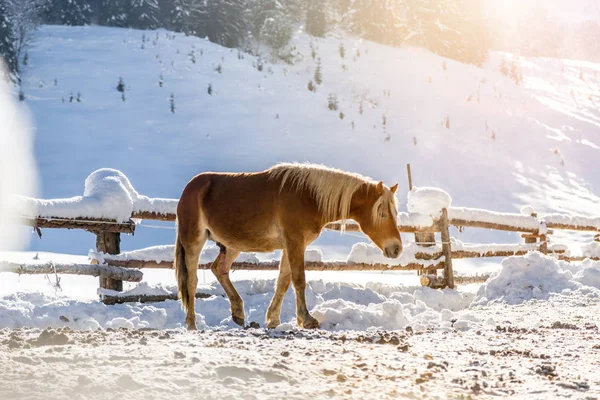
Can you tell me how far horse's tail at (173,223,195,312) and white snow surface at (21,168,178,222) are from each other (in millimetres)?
1188

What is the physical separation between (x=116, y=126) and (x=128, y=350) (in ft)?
47.3

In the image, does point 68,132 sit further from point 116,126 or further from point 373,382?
point 373,382

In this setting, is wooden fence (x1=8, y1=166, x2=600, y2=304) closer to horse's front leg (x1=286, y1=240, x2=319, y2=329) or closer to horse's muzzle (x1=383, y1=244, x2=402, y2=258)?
horse's front leg (x1=286, y1=240, x2=319, y2=329)

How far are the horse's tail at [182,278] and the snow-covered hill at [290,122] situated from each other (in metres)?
6.22

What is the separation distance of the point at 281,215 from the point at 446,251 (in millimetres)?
4613

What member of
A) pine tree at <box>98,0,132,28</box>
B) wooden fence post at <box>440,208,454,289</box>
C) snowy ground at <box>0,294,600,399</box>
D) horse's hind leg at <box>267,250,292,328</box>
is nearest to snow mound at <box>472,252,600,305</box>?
wooden fence post at <box>440,208,454,289</box>

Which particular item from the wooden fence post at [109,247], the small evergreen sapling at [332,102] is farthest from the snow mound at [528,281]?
the small evergreen sapling at [332,102]

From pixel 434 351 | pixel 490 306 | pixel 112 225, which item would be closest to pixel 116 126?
pixel 112 225

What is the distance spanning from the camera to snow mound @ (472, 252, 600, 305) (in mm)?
7816

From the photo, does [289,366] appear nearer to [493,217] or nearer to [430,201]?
[430,201]

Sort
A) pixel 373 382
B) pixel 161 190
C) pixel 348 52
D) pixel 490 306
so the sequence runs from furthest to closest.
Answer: pixel 348 52 < pixel 161 190 < pixel 490 306 < pixel 373 382

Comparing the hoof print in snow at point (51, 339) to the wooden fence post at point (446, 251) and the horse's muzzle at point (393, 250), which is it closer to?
the horse's muzzle at point (393, 250)

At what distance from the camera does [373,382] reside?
9.44 feet

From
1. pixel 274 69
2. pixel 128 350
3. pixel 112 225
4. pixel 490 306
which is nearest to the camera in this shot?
pixel 128 350
